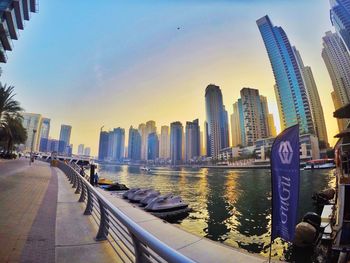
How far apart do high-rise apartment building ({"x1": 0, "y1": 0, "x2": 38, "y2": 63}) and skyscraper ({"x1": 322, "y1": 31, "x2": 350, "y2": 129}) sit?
5467 inches

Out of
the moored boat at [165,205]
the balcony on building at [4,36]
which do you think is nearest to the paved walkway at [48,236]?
the moored boat at [165,205]

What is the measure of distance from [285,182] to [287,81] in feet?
545

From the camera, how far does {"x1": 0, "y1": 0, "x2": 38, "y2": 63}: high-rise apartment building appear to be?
121 ft

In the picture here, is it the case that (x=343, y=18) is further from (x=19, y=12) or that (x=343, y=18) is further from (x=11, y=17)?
(x=11, y=17)

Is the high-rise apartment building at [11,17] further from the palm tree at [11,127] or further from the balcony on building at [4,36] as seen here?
the palm tree at [11,127]

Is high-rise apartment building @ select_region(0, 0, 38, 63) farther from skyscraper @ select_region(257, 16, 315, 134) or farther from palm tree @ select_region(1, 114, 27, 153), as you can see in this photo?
skyscraper @ select_region(257, 16, 315, 134)

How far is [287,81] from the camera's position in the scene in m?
147

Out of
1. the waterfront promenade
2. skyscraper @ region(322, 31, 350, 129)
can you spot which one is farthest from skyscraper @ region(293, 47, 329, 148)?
the waterfront promenade

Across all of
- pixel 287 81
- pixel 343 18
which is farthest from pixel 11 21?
pixel 287 81

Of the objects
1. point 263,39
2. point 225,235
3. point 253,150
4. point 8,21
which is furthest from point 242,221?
point 263,39

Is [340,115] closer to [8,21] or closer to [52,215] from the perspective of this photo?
[52,215]

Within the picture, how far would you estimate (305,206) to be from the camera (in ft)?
72.6

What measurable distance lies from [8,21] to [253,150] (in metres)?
141

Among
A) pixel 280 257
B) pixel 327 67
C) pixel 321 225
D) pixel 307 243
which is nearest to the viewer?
pixel 280 257
